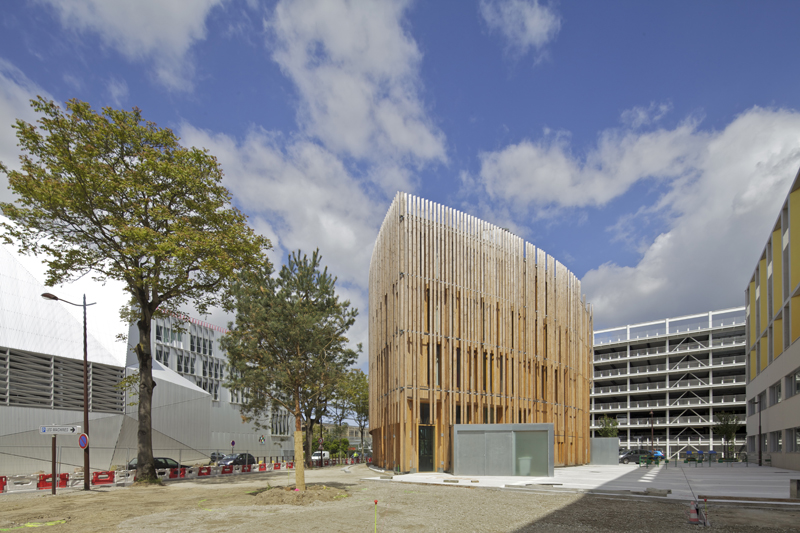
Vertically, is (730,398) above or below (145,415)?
below

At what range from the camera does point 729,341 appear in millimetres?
86500

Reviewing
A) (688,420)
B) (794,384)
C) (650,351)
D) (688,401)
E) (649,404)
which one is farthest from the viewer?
(650,351)

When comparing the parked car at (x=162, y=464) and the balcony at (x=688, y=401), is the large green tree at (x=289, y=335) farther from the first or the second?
the balcony at (x=688, y=401)

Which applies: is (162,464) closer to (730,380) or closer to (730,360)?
(730,380)

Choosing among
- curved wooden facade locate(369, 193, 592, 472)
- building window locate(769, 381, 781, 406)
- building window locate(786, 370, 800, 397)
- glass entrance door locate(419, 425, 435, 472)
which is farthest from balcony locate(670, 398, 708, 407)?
glass entrance door locate(419, 425, 435, 472)

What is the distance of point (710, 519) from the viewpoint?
47.1 feet

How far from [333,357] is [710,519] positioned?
34.3 meters

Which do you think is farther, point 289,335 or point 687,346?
point 687,346

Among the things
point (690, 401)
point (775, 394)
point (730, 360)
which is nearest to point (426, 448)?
point (775, 394)

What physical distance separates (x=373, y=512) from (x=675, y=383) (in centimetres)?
8571

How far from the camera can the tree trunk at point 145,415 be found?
92.9 ft

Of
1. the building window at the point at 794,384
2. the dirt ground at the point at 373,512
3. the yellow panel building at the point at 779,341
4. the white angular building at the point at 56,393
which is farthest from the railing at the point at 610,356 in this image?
the dirt ground at the point at 373,512

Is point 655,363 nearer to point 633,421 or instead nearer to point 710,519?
point 633,421

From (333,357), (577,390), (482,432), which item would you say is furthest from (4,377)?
(577,390)
